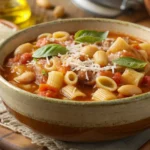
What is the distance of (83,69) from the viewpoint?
2.22 m

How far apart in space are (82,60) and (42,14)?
5.35 feet

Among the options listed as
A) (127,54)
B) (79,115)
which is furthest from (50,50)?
(79,115)

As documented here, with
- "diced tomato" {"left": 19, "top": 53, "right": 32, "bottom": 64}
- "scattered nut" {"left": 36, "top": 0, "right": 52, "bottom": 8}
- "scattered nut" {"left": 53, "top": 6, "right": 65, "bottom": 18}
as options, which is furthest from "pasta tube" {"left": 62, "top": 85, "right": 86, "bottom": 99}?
"scattered nut" {"left": 36, "top": 0, "right": 52, "bottom": 8}

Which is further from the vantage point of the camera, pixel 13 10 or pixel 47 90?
pixel 13 10

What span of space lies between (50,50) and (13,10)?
1452 mm

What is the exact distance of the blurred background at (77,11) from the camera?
145 inches

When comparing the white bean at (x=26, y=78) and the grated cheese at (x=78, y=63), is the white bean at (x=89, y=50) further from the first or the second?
the white bean at (x=26, y=78)

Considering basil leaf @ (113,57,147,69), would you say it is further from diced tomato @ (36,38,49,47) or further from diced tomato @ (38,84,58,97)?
diced tomato @ (36,38,49,47)

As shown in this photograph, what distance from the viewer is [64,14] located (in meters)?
3.85

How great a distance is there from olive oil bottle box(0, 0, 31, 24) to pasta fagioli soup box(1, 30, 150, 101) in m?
1.21

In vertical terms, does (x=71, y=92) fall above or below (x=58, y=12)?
above

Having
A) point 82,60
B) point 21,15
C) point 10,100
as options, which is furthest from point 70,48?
point 21,15

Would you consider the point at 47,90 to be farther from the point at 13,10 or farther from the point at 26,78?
the point at 13,10

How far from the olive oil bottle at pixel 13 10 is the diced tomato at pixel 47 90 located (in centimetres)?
162
